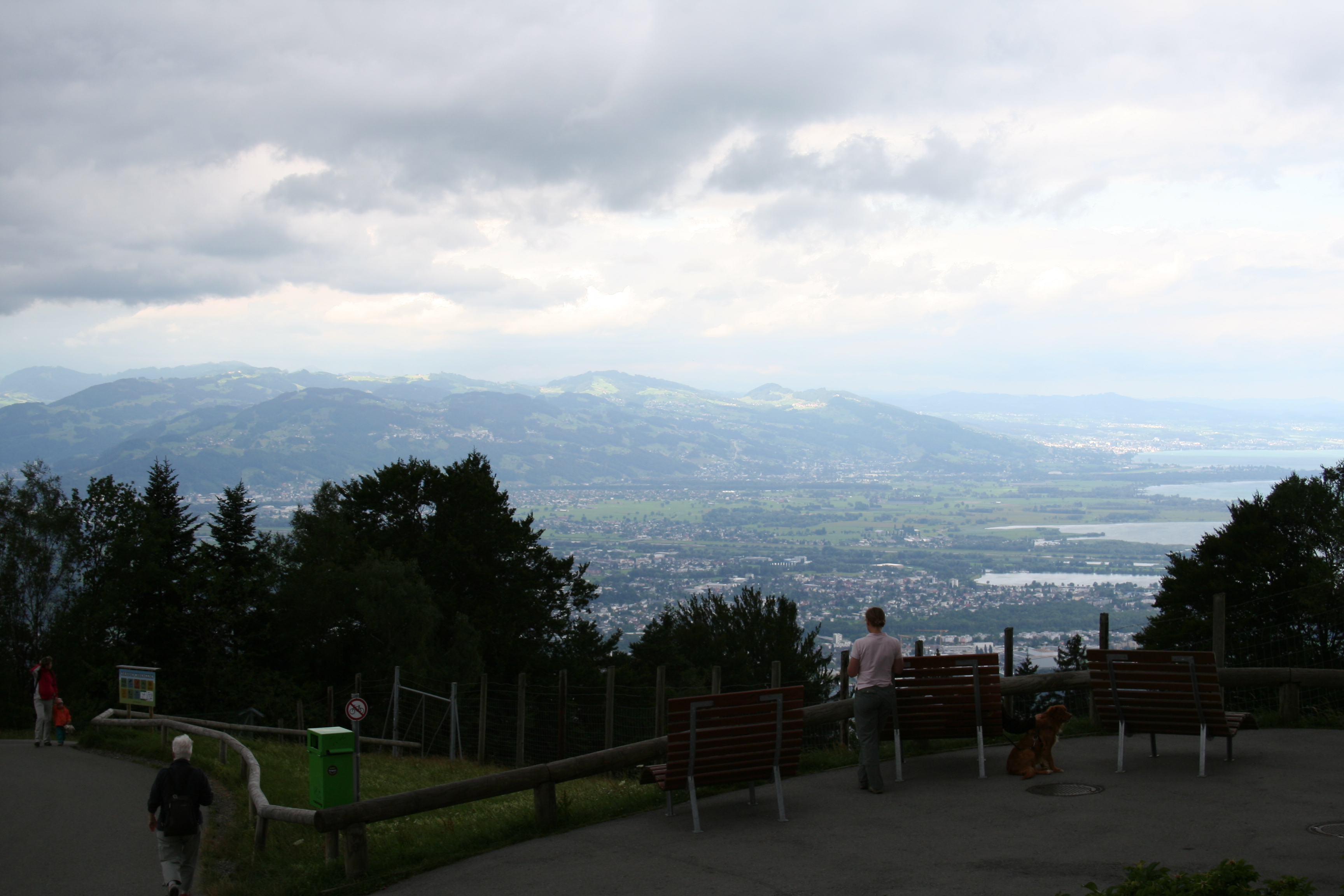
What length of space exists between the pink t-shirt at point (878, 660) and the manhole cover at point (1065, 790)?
1.49m

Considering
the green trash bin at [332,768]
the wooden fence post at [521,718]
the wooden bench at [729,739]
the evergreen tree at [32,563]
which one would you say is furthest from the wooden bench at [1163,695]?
the evergreen tree at [32,563]

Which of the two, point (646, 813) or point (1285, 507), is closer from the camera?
point (646, 813)

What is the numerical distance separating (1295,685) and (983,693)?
16.3ft

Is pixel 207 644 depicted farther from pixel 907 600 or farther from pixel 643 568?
pixel 643 568

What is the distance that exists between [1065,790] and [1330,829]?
6.56 feet

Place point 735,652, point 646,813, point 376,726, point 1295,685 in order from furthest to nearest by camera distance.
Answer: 1. point 735,652
2. point 376,726
3. point 1295,685
4. point 646,813

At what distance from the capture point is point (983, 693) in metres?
9.17

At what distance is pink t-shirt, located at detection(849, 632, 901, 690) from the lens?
29.0ft

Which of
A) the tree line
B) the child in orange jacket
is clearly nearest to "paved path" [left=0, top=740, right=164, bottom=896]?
the child in orange jacket

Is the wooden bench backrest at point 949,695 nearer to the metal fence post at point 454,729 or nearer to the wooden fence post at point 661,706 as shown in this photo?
the wooden fence post at point 661,706

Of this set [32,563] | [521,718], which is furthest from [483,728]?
[32,563]

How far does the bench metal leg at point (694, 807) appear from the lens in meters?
7.93

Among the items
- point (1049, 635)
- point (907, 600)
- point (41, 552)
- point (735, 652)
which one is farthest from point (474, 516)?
point (907, 600)

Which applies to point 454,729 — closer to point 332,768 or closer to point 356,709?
point 356,709
